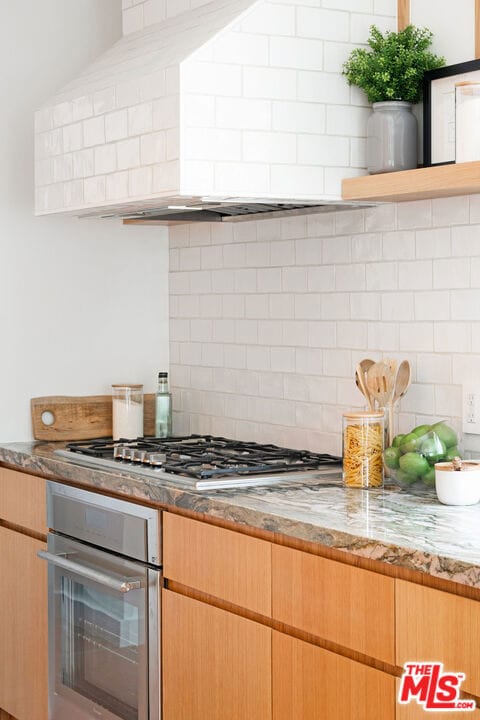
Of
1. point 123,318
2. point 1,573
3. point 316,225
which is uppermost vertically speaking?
point 316,225

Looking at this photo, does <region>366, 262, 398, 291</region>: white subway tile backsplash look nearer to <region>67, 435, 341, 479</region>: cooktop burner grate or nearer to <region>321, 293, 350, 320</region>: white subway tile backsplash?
<region>321, 293, 350, 320</region>: white subway tile backsplash

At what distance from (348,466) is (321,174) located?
767 mm

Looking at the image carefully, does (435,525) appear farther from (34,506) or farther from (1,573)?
(1,573)

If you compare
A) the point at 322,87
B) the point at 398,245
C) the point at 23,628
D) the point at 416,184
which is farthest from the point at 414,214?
the point at 23,628

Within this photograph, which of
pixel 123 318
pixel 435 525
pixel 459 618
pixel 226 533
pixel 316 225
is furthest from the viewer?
pixel 123 318

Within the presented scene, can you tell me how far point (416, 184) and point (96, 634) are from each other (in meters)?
1.57

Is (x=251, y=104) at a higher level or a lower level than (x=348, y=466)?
higher

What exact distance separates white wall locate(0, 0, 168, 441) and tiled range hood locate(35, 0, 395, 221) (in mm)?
714

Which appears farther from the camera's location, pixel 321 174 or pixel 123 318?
pixel 123 318

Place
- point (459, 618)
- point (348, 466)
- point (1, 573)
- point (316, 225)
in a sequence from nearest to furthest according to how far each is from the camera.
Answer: point (459, 618)
point (348, 466)
point (316, 225)
point (1, 573)

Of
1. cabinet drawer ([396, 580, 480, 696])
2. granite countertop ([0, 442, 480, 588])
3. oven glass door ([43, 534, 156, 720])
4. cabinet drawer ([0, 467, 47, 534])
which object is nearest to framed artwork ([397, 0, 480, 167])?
granite countertop ([0, 442, 480, 588])

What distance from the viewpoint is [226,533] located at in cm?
254

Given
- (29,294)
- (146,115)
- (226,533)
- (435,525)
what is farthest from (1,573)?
(435,525)

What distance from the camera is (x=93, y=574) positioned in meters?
3.02
